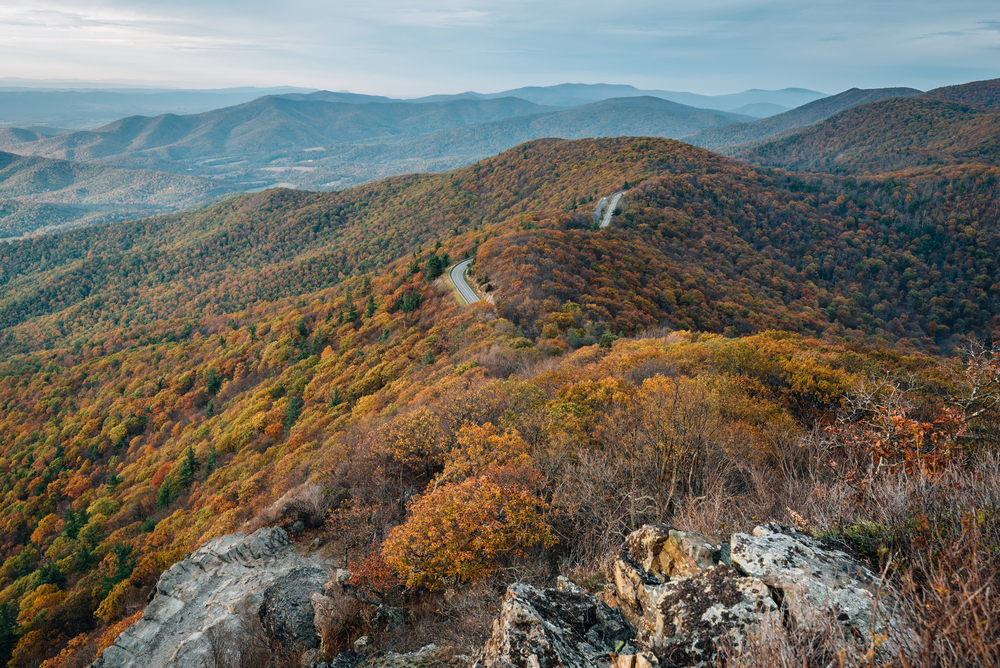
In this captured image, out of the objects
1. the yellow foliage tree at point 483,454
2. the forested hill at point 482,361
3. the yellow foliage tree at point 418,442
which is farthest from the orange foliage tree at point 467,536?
the yellow foliage tree at point 418,442

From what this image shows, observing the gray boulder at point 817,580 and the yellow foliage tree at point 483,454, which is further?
the yellow foliage tree at point 483,454

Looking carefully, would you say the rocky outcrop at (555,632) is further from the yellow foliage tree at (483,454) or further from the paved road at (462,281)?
the paved road at (462,281)

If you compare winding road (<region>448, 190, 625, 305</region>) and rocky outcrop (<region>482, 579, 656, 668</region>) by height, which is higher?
rocky outcrop (<region>482, 579, 656, 668</region>)

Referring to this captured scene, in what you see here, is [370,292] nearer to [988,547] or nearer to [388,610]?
[388,610]

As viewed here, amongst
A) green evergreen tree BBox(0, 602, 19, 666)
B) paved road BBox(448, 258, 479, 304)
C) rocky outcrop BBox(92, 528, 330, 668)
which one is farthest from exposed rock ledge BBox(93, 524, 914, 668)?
paved road BBox(448, 258, 479, 304)

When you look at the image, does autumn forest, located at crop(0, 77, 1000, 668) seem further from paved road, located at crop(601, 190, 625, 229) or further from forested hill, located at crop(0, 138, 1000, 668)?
paved road, located at crop(601, 190, 625, 229)
